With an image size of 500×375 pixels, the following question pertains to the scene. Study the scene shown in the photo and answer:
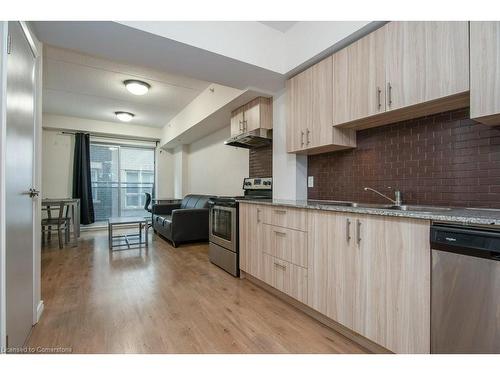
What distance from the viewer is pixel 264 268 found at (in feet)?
7.92

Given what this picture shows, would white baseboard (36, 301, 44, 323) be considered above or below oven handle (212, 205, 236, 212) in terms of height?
below

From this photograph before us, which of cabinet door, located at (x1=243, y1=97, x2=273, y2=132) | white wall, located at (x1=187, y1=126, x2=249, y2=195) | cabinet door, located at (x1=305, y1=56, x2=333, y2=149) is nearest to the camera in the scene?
cabinet door, located at (x1=305, y1=56, x2=333, y2=149)

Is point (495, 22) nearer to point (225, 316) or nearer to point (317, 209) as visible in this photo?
point (317, 209)

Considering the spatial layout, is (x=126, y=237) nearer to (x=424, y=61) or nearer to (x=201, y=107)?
(x=201, y=107)

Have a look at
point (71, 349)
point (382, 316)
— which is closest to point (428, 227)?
point (382, 316)

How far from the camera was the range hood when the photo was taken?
124 inches

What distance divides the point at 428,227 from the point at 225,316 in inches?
62.1

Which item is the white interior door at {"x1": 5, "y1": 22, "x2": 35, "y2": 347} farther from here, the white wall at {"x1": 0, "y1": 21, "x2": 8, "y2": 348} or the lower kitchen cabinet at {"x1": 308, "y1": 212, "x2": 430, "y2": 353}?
the lower kitchen cabinet at {"x1": 308, "y1": 212, "x2": 430, "y2": 353}

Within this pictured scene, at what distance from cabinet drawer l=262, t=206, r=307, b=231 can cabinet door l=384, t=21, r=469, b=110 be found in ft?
3.38

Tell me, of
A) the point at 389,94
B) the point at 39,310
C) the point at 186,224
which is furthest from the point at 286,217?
the point at 186,224

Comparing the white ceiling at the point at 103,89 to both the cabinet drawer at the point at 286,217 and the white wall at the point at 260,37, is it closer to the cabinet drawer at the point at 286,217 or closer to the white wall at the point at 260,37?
the white wall at the point at 260,37

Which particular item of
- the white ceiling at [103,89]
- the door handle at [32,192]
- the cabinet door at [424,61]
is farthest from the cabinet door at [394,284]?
the white ceiling at [103,89]

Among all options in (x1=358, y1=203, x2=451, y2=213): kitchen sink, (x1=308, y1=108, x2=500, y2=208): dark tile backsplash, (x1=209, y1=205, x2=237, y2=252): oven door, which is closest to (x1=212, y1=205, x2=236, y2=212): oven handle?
(x1=209, y1=205, x2=237, y2=252): oven door

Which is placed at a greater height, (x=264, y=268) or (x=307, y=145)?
(x=307, y=145)
